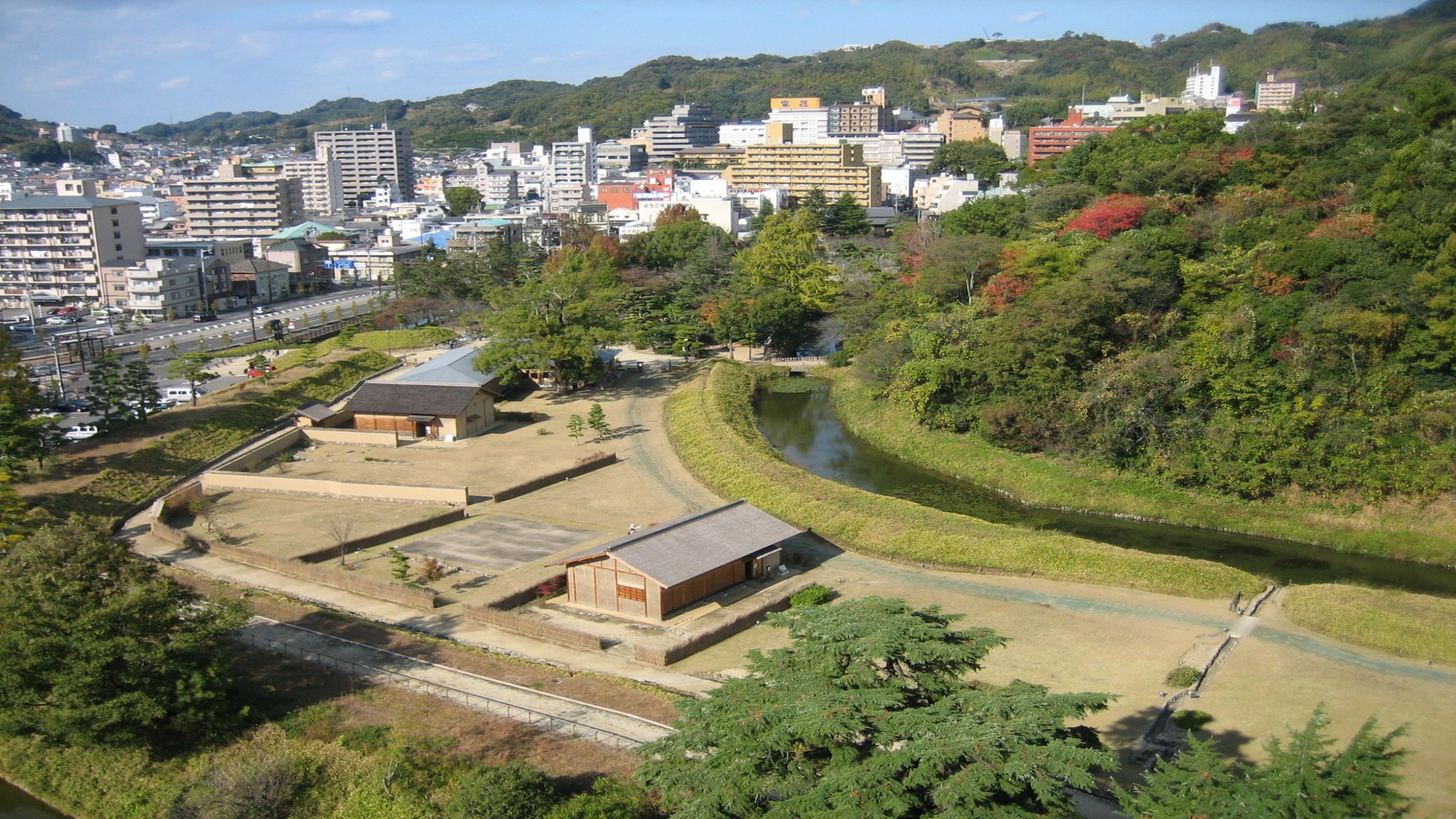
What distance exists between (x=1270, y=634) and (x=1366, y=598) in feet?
8.49

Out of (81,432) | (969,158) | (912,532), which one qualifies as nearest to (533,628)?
(912,532)

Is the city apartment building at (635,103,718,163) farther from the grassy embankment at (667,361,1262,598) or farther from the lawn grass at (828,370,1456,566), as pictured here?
the grassy embankment at (667,361,1262,598)

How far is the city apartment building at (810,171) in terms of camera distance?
8725cm

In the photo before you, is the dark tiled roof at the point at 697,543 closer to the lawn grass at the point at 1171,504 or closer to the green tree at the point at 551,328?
the lawn grass at the point at 1171,504

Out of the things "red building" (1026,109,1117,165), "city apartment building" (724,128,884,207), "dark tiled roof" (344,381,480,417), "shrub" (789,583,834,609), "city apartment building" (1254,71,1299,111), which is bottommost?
"shrub" (789,583,834,609)

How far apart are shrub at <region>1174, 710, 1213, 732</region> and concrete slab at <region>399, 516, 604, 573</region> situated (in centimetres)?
1264

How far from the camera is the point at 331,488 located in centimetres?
2636

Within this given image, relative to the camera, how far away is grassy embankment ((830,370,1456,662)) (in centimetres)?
1766

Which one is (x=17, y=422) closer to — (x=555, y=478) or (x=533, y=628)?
(x=555, y=478)

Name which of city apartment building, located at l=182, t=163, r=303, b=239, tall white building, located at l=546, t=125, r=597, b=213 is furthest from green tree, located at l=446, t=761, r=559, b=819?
tall white building, located at l=546, t=125, r=597, b=213

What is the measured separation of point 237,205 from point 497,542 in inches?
2841

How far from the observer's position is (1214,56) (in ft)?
381

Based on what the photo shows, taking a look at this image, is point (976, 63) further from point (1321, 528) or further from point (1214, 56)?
point (1321, 528)

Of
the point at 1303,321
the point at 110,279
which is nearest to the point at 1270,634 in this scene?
the point at 1303,321
